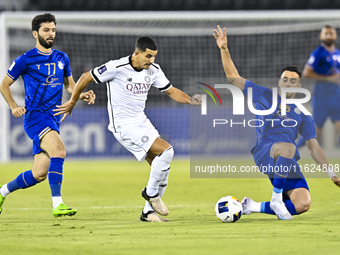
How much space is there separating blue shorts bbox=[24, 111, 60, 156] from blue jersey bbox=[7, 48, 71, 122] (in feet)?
0.21

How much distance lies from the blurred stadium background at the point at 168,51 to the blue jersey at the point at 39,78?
348 inches

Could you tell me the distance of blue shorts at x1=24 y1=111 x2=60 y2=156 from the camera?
20.4 feet

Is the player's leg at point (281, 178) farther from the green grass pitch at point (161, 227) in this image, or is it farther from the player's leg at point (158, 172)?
the player's leg at point (158, 172)

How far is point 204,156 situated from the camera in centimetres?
1756

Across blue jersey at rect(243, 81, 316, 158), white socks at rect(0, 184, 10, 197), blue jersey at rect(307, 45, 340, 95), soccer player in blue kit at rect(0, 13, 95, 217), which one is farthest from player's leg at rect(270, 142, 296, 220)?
blue jersey at rect(307, 45, 340, 95)

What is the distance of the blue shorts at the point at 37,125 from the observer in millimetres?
6227

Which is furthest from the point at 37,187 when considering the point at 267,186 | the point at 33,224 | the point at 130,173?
the point at 33,224

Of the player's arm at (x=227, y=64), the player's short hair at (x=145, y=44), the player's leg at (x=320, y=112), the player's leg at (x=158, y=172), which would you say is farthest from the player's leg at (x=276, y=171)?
the player's leg at (x=320, y=112)

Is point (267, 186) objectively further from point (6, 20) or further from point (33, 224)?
point (6, 20)

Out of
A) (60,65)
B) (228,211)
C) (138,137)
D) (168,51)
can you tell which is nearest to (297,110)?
(228,211)

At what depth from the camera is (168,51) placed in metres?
19.4

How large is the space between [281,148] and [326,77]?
14.9 ft

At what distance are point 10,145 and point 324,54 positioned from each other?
10.1 m

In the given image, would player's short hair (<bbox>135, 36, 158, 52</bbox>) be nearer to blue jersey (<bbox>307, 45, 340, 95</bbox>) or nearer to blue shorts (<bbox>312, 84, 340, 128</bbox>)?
blue jersey (<bbox>307, 45, 340, 95</bbox>)
